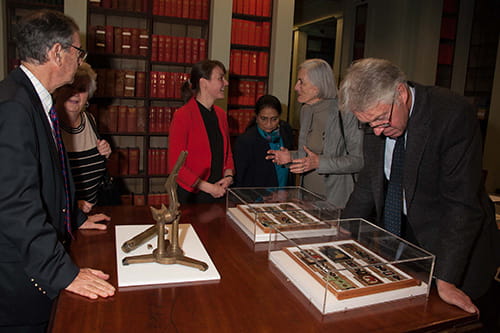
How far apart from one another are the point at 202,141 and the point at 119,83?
A: 2265mm

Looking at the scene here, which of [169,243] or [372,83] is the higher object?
[372,83]

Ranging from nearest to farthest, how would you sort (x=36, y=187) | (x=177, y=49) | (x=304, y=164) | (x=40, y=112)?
(x=36, y=187) → (x=40, y=112) → (x=304, y=164) → (x=177, y=49)

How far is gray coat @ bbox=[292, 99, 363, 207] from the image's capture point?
236cm

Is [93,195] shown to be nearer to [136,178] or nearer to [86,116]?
[86,116]

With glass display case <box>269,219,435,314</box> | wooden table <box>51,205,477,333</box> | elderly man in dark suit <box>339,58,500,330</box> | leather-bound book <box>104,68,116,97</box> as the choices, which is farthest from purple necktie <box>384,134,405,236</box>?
leather-bound book <box>104,68,116,97</box>

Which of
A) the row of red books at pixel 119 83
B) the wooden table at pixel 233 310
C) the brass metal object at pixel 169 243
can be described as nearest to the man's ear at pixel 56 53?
the brass metal object at pixel 169 243

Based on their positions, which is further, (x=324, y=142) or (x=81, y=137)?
(x=324, y=142)

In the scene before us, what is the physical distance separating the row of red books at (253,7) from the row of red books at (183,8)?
15.6 inches

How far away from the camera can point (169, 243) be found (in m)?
1.41

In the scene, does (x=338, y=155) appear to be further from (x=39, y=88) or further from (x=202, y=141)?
(x=39, y=88)

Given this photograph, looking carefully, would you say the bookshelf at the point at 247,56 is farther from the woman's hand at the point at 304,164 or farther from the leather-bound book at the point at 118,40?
the woman's hand at the point at 304,164

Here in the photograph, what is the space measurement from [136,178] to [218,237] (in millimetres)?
3533

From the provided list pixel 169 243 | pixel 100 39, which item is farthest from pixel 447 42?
pixel 169 243

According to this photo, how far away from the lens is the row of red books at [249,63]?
4.88 m
